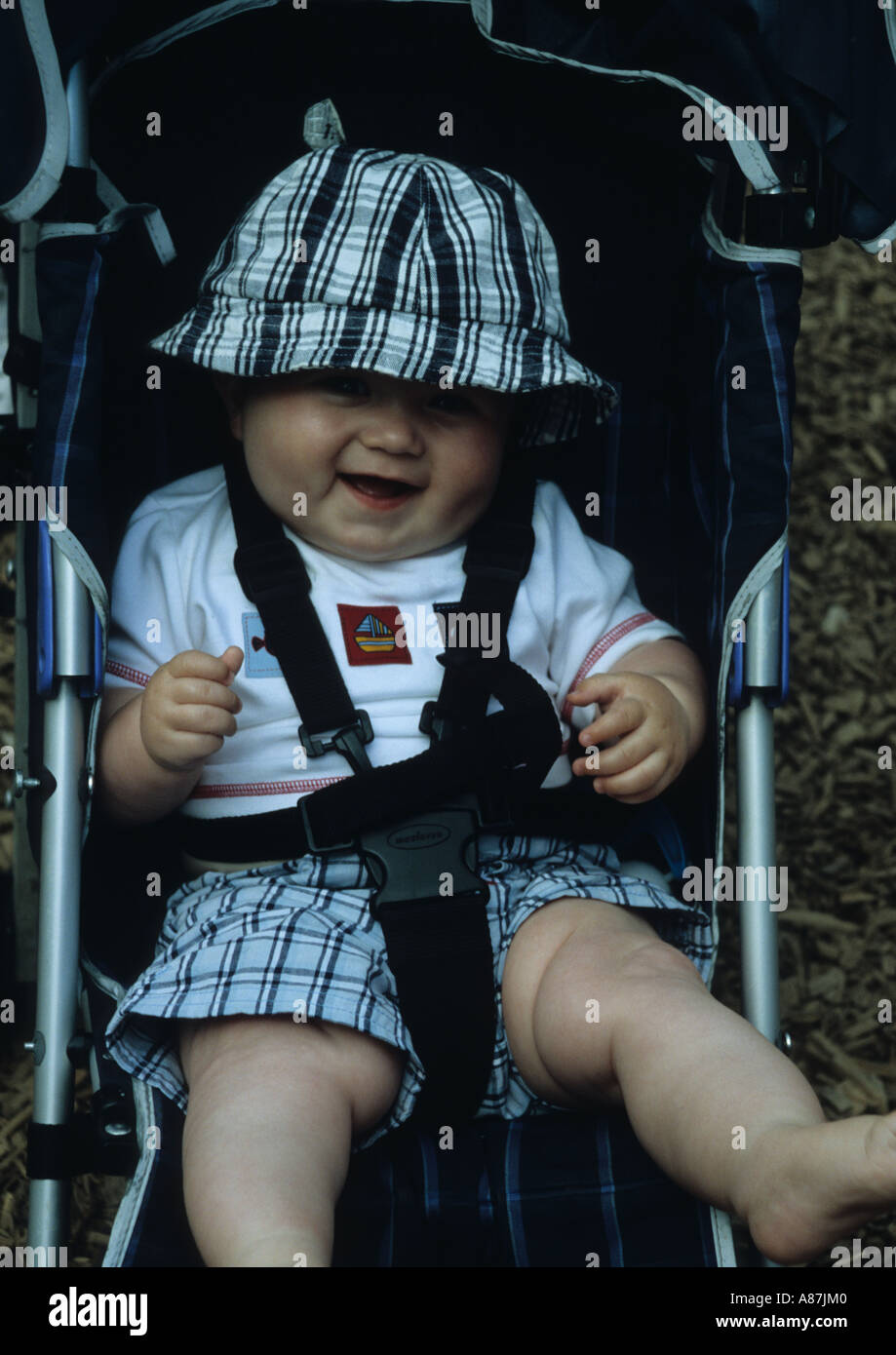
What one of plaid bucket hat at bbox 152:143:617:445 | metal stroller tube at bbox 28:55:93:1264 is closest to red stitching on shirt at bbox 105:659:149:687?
metal stroller tube at bbox 28:55:93:1264

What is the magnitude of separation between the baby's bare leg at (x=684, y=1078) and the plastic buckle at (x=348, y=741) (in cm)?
29

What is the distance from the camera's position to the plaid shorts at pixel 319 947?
5.36ft

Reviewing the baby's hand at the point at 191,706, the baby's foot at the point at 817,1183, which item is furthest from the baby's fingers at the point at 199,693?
the baby's foot at the point at 817,1183

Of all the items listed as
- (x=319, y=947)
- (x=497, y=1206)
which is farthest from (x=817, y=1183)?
(x=319, y=947)

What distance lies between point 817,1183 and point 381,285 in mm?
1182

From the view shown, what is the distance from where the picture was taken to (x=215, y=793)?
1902mm

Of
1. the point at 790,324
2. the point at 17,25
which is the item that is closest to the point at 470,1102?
the point at 790,324

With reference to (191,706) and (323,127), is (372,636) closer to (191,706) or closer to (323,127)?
(191,706)

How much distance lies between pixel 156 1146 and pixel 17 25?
4.30 feet

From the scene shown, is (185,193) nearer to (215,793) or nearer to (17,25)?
(17,25)

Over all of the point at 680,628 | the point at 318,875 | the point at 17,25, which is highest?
the point at 17,25

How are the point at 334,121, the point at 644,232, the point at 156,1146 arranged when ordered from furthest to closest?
the point at 644,232 < the point at 334,121 < the point at 156,1146

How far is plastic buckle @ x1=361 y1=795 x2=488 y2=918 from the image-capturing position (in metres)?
1.78

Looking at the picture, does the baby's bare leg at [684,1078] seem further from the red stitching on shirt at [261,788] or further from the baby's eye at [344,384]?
the baby's eye at [344,384]
